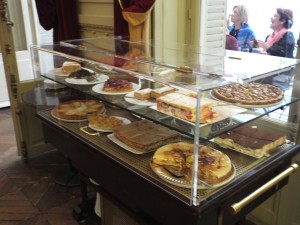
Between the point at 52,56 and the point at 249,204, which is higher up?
the point at 52,56

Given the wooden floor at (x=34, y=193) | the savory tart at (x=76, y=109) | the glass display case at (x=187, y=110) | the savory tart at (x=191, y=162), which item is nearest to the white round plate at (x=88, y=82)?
the glass display case at (x=187, y=110)

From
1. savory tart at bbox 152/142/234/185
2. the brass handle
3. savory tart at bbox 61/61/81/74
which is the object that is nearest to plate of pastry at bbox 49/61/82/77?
savory tart at bbox 61/61/81/74

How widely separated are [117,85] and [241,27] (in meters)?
1.18

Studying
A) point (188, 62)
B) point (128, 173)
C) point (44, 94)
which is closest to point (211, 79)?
point (188, 62)

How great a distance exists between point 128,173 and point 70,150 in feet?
1.82

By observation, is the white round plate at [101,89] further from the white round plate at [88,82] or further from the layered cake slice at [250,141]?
the layered cake slice at [250,141]

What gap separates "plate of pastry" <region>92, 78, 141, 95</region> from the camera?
174cm

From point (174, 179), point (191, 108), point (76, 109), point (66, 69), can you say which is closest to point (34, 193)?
point (76, 109)

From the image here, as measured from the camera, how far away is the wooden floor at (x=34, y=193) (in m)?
2.35

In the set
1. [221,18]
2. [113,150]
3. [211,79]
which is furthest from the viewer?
[221,18]

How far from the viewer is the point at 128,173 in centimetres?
141

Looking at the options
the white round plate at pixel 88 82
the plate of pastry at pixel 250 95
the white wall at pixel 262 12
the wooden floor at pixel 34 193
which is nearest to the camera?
the plate of pastry at pixel 250 95

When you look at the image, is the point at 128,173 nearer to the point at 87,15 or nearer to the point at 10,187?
the point at 10,187

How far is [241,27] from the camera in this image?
2.43m
